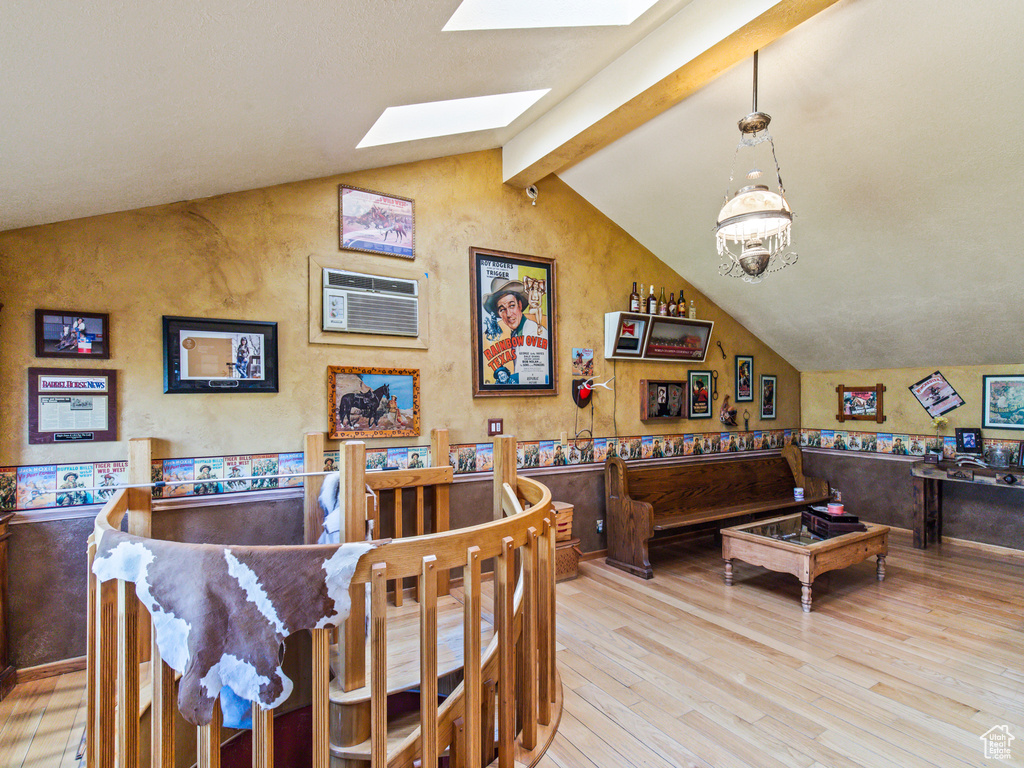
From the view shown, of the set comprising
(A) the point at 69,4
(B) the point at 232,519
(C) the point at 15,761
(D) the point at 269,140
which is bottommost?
(C) the point at 15,761

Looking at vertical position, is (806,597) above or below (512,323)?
below

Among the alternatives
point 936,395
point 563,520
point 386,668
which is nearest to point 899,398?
point 936,395

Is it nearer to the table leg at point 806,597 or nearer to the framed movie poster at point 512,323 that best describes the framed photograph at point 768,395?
the table leg at point 806,597

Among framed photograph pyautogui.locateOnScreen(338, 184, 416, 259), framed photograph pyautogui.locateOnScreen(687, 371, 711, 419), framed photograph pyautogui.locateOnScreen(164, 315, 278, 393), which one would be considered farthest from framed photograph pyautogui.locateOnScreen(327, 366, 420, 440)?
framed photograph pyautogui.locateOnScreen(687, 371, 711, 419)

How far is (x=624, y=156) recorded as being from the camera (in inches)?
154

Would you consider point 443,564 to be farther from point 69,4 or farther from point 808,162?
point 808,162

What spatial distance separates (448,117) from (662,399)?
3.14m

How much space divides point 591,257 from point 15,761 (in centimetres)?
461

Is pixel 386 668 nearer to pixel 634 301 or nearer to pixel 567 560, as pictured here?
pixel 567 560

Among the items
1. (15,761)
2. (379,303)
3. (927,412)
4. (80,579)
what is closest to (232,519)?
(80,579)

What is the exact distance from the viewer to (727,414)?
5.57 m

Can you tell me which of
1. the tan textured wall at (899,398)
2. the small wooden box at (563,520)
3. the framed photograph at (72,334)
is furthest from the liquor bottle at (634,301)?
the framed photograph at (72,334)

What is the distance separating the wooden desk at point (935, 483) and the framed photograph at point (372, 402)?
4640 millimetres

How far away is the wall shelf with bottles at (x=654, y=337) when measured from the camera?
465cm
